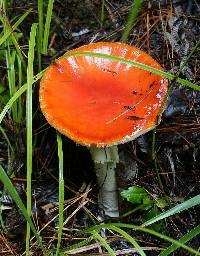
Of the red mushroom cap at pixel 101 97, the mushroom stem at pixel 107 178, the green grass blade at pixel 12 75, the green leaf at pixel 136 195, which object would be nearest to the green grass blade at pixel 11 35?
the green grass blade at pixel 12 75

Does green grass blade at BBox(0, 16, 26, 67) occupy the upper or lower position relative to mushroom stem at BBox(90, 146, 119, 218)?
upper

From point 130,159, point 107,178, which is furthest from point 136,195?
point 130,159

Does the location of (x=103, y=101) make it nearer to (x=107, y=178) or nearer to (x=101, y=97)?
(x=101, y=97)

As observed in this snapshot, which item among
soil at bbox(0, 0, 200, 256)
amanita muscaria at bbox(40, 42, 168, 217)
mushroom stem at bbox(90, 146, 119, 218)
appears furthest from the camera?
soil at bbox(0, 0, 200, 256)

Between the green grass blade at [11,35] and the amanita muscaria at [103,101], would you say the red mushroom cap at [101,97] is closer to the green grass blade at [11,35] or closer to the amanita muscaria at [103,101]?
the amanita muscaria at [103,101]

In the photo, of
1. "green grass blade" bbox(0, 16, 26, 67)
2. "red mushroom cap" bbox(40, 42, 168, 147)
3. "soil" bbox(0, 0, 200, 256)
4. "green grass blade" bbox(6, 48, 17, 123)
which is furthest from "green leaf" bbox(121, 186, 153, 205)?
"green grass blade" bbox(0, 16, 26, 67)

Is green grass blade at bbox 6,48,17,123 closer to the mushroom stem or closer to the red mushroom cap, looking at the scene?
the red mushroom cap

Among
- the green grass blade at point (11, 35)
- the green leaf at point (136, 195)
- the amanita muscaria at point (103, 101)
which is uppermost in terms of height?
the green grass blade at point (11, 35)

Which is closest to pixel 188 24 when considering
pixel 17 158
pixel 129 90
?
pixel 129 90
